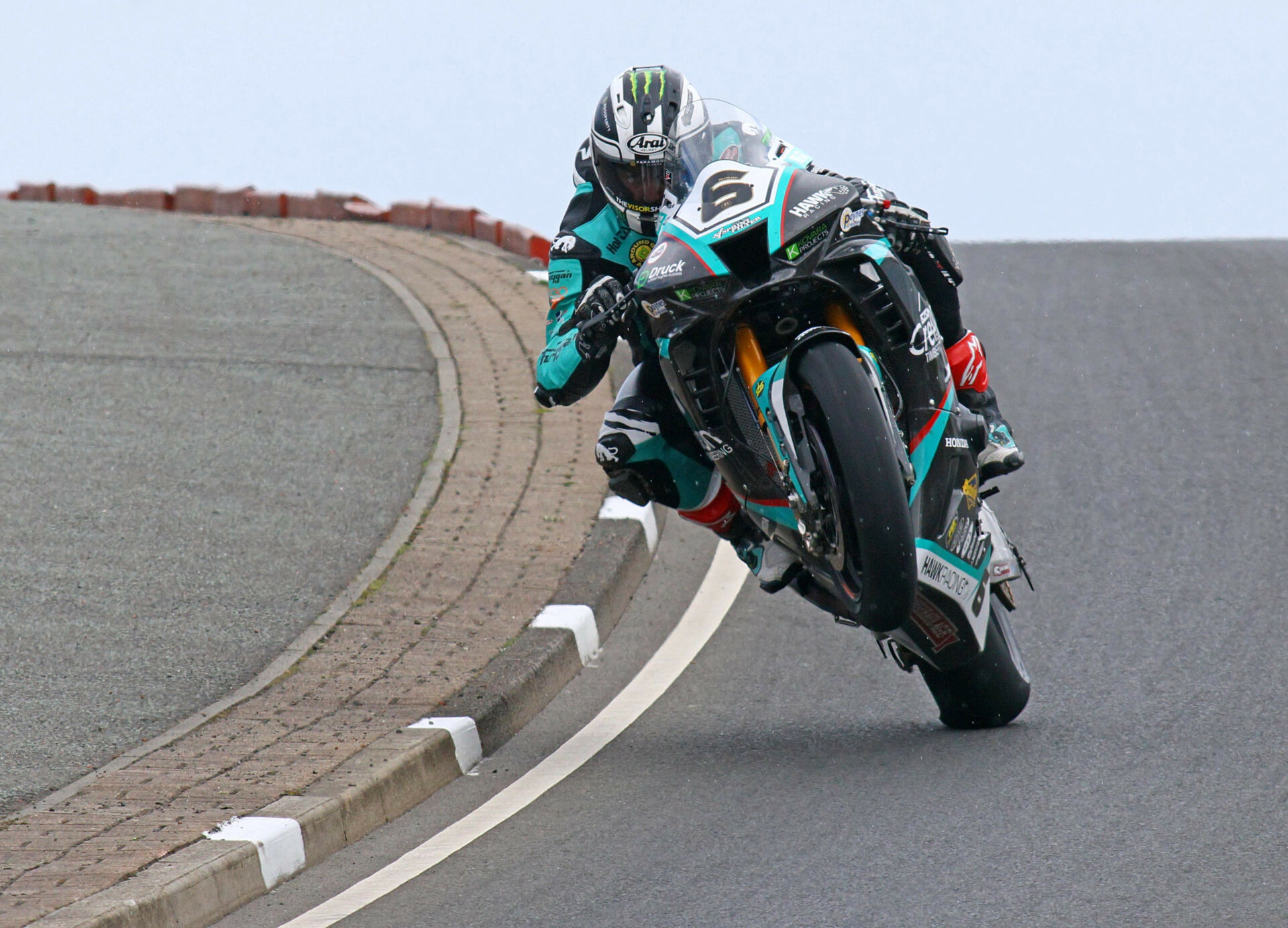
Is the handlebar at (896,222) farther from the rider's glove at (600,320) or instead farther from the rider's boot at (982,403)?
the rider's glove at (600,320)

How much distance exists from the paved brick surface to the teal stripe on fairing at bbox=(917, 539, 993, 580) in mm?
1922

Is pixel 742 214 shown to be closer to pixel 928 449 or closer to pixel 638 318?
pixel 638 318

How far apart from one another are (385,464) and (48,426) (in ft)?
6.77

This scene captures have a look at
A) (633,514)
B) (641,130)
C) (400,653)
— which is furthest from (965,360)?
(633,514)

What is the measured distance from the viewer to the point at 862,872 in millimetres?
4621

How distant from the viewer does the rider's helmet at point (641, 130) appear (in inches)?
231

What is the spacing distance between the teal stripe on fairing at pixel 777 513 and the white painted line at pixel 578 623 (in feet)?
4.71

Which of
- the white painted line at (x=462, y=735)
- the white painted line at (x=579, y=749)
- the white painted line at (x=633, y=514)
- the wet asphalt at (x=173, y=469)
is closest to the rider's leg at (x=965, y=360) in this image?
the white painted line at (x=579, y=749)

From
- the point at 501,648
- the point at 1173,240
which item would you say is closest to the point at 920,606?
the point at 501,648

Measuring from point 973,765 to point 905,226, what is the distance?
180 centimetres

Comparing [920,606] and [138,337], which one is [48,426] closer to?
[138,337]

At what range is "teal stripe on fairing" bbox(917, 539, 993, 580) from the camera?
550cm

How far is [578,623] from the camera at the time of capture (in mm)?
7062

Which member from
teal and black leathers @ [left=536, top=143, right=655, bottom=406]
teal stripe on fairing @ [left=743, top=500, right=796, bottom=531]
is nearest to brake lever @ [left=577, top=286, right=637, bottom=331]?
teal and black leathers @ [left=536, top=143, right=655, bottom=406]
